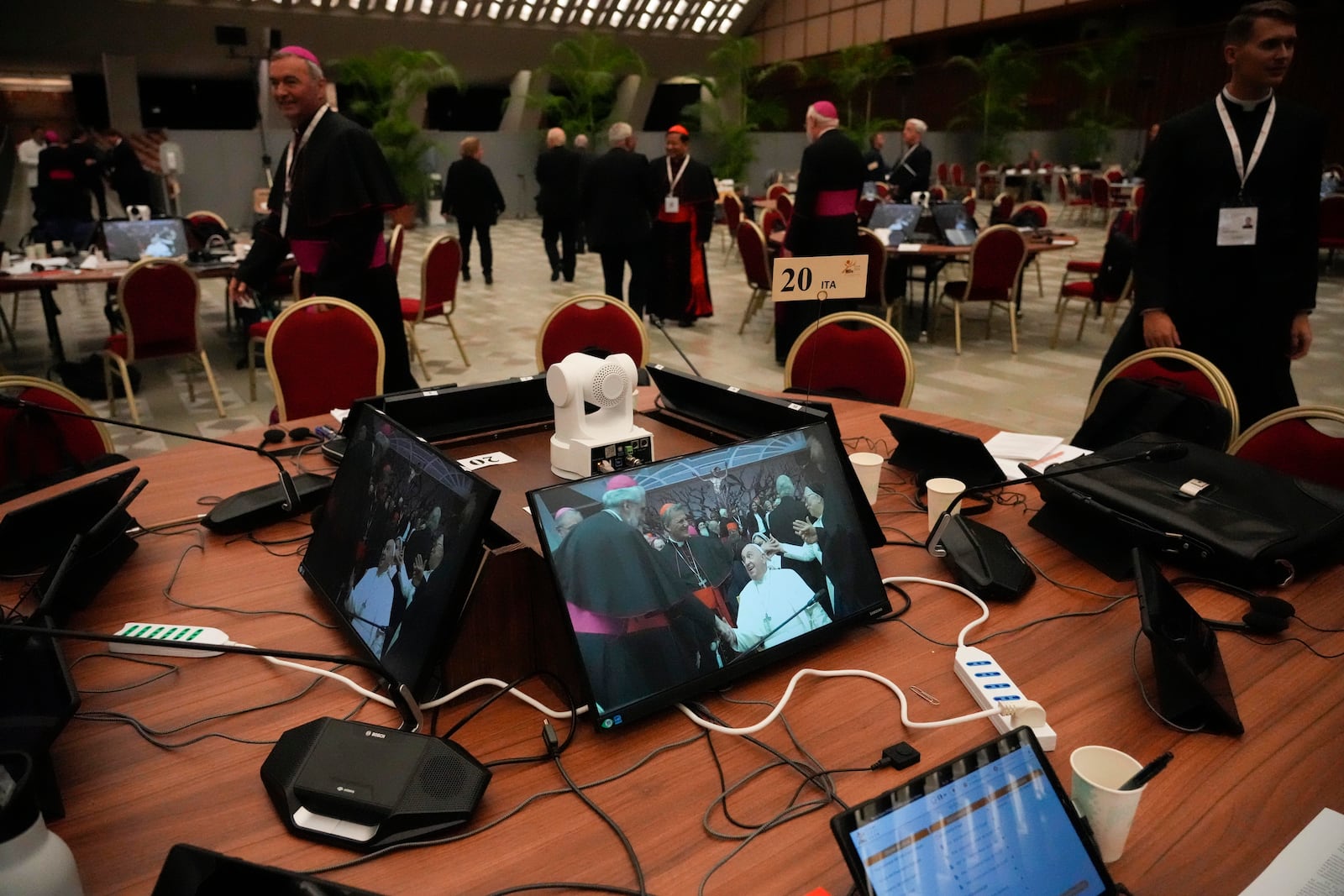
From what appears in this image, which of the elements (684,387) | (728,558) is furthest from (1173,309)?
(728,558)

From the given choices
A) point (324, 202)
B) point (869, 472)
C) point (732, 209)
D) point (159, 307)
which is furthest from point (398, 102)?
point (869, 472)

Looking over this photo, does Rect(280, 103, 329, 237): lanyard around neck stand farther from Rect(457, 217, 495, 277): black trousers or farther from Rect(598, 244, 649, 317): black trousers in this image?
Rect(457, 217, 495, 277): black trousers

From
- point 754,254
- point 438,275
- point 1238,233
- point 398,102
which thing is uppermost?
point 398,102

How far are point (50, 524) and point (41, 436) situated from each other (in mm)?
653

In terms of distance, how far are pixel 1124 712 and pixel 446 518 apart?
0.95 meters

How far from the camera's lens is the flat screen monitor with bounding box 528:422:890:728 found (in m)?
1.12

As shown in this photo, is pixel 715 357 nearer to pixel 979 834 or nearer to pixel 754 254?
pixel 754 254

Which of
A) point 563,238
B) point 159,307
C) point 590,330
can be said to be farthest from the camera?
point 563,238

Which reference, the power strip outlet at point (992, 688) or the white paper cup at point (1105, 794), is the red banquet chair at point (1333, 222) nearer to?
the power strip outlet at point (992, 688)

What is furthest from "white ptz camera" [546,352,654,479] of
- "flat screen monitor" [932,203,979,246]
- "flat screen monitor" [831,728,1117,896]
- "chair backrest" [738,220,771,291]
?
"flat screen monitor" [932,203,979,246]

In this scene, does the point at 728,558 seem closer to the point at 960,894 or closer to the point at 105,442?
the point at 960,894

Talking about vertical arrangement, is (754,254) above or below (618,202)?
below

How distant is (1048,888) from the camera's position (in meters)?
0.84

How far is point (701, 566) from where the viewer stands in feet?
3.93
